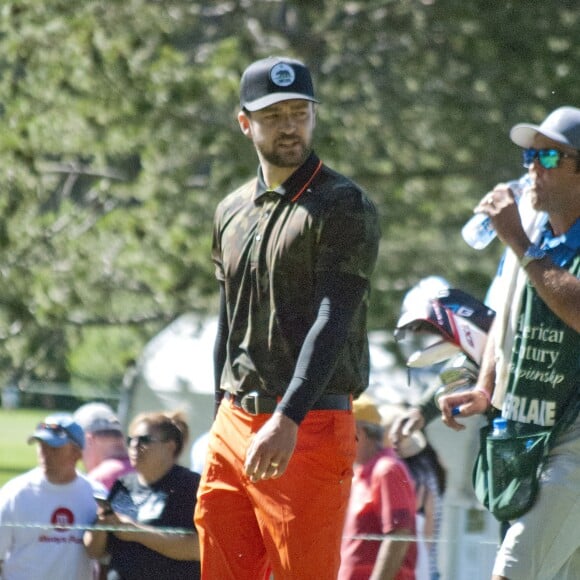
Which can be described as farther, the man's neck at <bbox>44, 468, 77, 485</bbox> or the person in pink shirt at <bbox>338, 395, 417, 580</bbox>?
the man's neck at <bbox>44, 468, 77, 485</bbox>

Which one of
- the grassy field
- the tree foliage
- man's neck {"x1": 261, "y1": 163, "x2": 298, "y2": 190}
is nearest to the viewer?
man's neck {"x1": 261, "y1": 163, "x2": 298, "y2": 190}

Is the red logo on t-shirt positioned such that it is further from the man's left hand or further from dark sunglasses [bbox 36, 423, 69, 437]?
the man's left hand

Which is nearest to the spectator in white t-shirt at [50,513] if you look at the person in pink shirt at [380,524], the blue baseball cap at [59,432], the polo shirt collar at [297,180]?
the blue baseball cap at [59,432]

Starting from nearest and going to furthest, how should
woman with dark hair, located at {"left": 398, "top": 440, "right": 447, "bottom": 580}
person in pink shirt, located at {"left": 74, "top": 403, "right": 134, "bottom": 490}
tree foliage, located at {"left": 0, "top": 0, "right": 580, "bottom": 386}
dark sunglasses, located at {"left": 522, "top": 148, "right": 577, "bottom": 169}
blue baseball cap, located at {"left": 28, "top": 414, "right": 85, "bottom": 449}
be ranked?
dark sunglasses, located at {"left": 522, "top": 148, "right": 577, "bottom": 169}, blue baseball cap, located at {"left": 28, "top": 414, "right": 85, "bottom": 449}, woman with dark hair, located at {"left": 398, "top": 440, "right": 447, "bottom": 580}, person in pink shirt, located at {"left": 74, "top": 403, "right": 134, "bottom": 490}, tree foliage, located at {"left": 0, "top": 0, "right": 580, "bottom": 386}

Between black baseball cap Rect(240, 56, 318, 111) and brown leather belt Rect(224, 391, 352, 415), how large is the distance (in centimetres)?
84

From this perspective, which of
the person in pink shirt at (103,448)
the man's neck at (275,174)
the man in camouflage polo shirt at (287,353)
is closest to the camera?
the man in camouflage polo shirt at (287,353)

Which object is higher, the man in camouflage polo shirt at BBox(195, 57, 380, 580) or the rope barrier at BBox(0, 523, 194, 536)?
the man in camouflage polo shirt at BBox(195, 57, 380, 580)

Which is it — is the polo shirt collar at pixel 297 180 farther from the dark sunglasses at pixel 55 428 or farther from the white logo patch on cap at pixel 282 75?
the dark sunglasses at pixel 55 428

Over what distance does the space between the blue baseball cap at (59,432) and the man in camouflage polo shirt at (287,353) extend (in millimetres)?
2581

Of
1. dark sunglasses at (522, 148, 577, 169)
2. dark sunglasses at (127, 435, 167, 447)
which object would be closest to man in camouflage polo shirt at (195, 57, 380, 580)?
dark sunglasses at (522, 148, 577, 169)

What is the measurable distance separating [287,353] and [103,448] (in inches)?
153

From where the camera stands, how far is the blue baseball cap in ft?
20.9

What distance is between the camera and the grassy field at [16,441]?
25.3 m

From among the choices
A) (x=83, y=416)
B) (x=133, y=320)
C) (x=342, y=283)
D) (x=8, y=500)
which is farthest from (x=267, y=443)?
(x=133, y=320)
